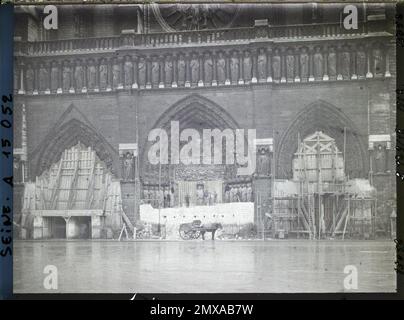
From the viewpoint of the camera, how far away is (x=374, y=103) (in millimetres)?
6098

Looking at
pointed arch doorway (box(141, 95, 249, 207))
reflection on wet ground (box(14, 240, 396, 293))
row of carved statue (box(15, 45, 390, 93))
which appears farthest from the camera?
row of carved statue (box(15, 45, 390, 93))

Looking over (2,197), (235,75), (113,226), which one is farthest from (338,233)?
(2,197)

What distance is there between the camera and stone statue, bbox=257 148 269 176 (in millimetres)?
6184

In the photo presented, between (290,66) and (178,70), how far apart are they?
1.25 m

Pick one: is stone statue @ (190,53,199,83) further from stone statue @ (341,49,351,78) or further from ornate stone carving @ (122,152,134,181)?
stone statue @ (341,49,351,78)

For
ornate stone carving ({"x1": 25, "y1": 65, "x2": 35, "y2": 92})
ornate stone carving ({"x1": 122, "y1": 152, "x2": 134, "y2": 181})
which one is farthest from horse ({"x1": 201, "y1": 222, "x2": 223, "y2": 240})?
ornate stone carving ({"x1": 25, "y1": 65, "x2": 35, "y2": 92})

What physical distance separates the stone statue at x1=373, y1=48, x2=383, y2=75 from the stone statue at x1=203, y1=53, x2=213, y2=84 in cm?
178

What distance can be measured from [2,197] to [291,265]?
3.06m

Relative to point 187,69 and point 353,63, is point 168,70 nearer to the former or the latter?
point 187,69

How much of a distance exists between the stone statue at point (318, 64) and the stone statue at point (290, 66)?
0.76 ft

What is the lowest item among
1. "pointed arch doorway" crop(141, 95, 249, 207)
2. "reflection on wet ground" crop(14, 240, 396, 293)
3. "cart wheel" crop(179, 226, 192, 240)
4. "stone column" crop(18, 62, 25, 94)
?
"reflection on wet ground" crop(14, 240, 396, 293)

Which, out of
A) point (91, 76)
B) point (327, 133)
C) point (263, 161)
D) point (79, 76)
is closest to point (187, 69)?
point (91, 76)

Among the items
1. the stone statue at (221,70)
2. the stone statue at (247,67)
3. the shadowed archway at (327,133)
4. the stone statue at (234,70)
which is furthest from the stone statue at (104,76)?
the shadowed archway at (327,133)
